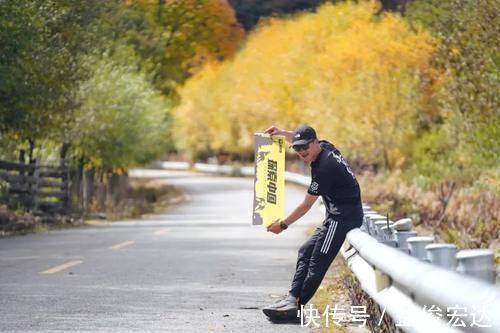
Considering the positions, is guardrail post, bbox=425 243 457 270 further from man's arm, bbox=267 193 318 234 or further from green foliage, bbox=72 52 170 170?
green foliage, bbox=72 52 170 170

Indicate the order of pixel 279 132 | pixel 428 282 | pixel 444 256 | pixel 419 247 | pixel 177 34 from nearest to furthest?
1. pixel 428 282
2. pixel 444 256
3. pixel 419 247
4. pixel 279 132
5. pixel 177 34

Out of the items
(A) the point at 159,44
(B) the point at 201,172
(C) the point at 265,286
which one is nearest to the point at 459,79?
(C) the point at 265,286

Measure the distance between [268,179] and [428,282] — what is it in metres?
5.03

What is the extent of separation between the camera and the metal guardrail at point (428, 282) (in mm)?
3990

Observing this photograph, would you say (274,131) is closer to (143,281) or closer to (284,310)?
(284,310)

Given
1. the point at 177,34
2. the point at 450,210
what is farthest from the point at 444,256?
the point at 177,34

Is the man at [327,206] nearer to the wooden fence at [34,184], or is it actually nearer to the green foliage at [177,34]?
the wooden fence at [34,184]

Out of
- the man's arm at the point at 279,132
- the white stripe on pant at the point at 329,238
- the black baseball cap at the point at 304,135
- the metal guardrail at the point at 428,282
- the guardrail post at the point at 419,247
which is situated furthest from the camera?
the man's arm at the point at 279,132

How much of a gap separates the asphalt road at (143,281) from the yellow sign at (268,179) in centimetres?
89

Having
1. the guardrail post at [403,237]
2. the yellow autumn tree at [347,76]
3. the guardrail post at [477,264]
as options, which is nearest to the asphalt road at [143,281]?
the guardrail post at [403,237]

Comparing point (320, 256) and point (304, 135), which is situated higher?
point (304, 135)

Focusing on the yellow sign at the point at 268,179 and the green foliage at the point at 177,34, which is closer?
the yellow sign at the point at 268,179

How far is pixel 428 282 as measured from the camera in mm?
4812

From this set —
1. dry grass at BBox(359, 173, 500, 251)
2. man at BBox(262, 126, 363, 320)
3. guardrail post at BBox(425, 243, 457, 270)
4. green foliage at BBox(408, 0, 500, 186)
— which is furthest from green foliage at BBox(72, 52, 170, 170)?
guardrail post at BBox(425, 243, 457, 270)
